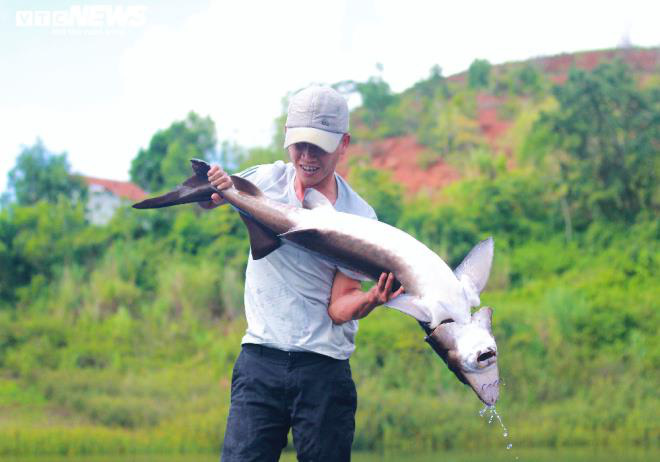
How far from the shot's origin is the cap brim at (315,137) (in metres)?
3.99

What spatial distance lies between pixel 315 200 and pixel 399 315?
50.8 feet

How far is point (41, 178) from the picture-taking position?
26.4 metres

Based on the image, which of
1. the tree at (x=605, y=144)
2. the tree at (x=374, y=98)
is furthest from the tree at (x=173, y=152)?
the tree at (x=605, y=144)

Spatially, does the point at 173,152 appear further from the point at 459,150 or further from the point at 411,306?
the point at 411,306

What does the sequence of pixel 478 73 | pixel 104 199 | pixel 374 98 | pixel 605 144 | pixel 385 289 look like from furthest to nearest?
1. pixel 478 73
2. pixel 374 98
3. pixel 104 199
4. pixel 605 144
5. pixel 385 289

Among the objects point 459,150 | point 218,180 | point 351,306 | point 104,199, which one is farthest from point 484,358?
point 459,150

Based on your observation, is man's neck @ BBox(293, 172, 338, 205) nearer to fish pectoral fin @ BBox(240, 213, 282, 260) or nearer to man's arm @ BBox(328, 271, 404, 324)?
fish pectoral fin @ BBox(240, 213, 282, 260)

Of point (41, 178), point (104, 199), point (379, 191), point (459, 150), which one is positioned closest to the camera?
point (379, 191)

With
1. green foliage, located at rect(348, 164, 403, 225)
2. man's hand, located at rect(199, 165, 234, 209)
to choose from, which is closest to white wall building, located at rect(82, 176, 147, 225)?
green foliage, located at rect(348, 164, 403, 225)

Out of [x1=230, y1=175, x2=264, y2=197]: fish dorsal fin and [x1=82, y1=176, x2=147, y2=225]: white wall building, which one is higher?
[x1=82, y1=176, x2=147, y2=225]: white wall building

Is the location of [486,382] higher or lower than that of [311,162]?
lower

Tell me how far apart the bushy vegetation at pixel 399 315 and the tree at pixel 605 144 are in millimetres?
54

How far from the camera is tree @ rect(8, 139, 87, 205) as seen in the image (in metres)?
26.5

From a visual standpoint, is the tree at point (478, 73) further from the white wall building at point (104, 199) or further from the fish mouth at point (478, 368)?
the fish mouth at point (478, 368)
